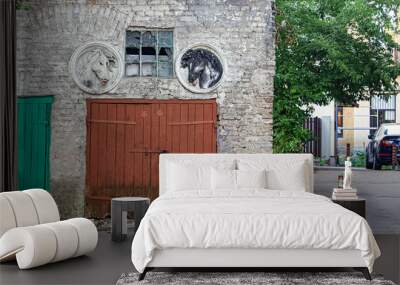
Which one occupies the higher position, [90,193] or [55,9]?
[55,9]

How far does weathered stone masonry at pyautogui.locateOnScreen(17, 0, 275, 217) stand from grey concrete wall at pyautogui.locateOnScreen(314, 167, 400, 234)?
812 millimetres

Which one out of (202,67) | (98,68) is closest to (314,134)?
(202,67)

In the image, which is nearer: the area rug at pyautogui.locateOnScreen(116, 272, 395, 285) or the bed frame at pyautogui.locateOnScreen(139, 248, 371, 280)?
the area rug at pyautogui.locateOnScreen(116, 272, 395, 285)

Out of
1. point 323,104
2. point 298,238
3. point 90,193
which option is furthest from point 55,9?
point 298,238

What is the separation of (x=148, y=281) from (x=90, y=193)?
3.45 m

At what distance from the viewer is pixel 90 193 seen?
818 centimetres

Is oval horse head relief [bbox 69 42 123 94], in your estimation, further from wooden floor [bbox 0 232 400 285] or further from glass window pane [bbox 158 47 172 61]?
wooden floor [bbox 0 232 400 285]

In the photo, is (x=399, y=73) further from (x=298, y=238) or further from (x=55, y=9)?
(x=55, y=9)

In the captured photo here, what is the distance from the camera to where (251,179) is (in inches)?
257

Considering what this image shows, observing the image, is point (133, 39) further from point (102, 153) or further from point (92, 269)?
point (92, 269)

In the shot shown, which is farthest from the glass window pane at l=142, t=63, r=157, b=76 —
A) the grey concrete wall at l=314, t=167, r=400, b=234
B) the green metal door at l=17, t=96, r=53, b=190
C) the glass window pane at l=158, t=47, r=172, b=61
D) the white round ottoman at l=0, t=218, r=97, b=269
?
the white round ottoman at l=0, t=218, r=97, b=269

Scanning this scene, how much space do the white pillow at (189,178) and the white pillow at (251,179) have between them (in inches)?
12.7

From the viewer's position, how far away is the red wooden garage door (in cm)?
809

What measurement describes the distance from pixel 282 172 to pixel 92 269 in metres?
2.30
